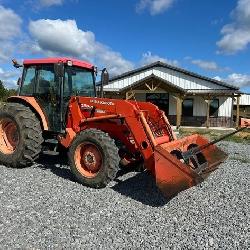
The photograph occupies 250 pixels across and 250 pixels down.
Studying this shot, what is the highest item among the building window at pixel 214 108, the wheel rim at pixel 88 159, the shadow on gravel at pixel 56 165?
the building window at pixel 214 108

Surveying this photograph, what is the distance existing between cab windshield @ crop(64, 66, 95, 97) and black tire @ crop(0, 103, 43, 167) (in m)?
0.98

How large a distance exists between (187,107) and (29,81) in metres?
21.0

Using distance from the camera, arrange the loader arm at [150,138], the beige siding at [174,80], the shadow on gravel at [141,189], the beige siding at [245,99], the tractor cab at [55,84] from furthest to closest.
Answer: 1. the beige siding at [245,99]
2. the beige siding at [174,80]
3. the tractor cab at [55,84]
4. the shadow on gravel at [141,189]
5. the loader arm at [150,138]

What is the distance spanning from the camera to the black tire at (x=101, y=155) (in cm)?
663

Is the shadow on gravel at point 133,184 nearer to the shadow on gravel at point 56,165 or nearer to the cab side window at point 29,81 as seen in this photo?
the shadow on gravel at point 56,165

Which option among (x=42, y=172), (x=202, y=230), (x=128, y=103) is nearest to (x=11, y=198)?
(x=42, y=172)

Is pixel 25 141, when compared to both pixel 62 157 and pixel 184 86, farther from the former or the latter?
pixel 184 86

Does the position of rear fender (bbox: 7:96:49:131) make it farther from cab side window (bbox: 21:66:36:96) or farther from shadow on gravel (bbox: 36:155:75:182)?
shadow on gravel (bbox: 36:155:75:182)

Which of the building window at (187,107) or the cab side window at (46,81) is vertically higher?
the cab side window at (46,81)

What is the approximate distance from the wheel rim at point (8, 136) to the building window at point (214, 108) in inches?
842

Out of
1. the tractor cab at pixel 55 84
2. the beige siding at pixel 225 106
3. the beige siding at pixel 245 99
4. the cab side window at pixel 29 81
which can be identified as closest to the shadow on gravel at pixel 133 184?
the tractor cab at pixel 55 84

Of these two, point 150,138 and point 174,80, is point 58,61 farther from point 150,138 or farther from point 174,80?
point 174,80

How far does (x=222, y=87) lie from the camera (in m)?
27.1

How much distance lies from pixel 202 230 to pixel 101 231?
139 centimetres
